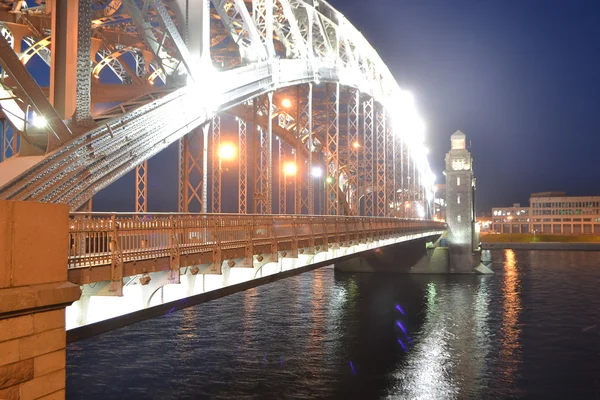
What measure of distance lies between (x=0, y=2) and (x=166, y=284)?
56.3 feet

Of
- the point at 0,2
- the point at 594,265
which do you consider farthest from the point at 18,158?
the point at 594,265

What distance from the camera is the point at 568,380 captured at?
24.3 meters

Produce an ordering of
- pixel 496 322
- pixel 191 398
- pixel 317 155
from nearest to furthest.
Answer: pixel 191 398, pixel 496 322, pixel 317 155

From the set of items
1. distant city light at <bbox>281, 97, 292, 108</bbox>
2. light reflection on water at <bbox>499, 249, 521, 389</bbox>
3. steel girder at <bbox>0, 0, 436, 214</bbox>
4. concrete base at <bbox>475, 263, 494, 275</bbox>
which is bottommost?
light reflection on water at <bbox>499, 249, 521, 389</bbox>

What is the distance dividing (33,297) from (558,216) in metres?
183

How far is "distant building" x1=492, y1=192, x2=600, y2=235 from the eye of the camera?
167 m

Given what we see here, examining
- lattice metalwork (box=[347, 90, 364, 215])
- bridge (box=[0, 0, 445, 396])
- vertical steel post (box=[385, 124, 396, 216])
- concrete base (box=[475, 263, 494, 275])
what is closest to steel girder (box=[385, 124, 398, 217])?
vertical steel post (box=[385, 124, 396, 216])

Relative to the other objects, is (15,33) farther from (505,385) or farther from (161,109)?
(505,385)

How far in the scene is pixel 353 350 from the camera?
29.6 metres

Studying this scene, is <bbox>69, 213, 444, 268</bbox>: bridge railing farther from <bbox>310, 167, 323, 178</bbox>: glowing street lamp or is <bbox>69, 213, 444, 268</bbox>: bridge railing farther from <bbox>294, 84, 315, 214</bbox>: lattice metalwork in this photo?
<bbox>310, 167, 323, 178</bbox>: glowing street lamp

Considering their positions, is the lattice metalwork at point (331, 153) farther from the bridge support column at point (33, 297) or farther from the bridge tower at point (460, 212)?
the bridge support column at point (33, 297)

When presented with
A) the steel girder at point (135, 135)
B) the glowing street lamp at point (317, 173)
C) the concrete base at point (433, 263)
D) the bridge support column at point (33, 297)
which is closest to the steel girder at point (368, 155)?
the glowing street lamp at point (317, 173)

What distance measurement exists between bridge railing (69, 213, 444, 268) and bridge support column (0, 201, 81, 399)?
2190mm

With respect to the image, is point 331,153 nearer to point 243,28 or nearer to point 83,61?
point 243,28
